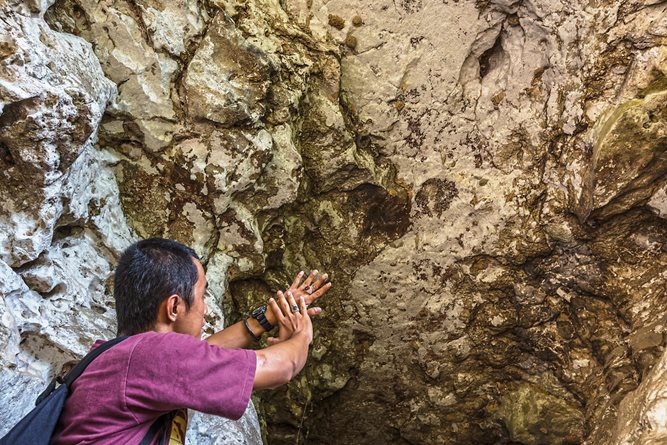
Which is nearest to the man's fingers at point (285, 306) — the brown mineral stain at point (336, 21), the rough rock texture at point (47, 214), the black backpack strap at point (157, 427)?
the black backpack strap at point (157, 427)

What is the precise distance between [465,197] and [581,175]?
49 centimetres

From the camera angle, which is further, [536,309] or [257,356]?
[536,309]

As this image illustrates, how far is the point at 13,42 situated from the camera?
1759 millimetres

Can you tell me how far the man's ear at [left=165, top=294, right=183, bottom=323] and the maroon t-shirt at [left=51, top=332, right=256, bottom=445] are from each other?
154 millimetres

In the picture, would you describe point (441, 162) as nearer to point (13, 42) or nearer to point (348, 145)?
point (348, 145)

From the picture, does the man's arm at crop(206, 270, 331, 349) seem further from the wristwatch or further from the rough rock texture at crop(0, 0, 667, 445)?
the rough rock texture at crop(0, 0, 667, 445)

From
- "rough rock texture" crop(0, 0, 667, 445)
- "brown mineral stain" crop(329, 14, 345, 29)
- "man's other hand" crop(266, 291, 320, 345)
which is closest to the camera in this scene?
"man's other hand" crop(266, 291, 320, 345)

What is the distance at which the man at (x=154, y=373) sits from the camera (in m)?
1.34

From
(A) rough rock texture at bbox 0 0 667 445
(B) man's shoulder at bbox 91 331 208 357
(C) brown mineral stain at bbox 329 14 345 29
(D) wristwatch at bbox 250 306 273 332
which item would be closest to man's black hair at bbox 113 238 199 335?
(B) man's shoulder at bbox 91 331 208 357

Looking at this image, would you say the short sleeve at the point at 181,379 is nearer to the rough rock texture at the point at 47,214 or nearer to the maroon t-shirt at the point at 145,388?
the maroon t-shirt at the point at 145,388

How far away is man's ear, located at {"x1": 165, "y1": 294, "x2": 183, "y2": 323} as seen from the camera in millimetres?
1542

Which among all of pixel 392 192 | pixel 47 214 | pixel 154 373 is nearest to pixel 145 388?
pixel 154 373

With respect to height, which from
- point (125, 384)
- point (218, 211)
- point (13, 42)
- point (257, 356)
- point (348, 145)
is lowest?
point (125, 384)

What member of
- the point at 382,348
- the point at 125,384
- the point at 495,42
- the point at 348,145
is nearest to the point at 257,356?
the point at 125,384
